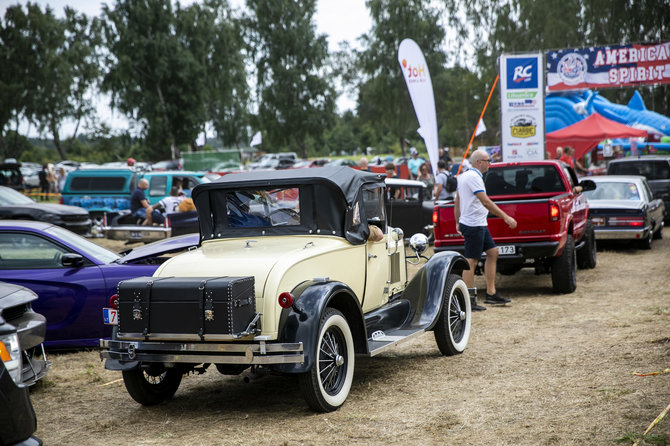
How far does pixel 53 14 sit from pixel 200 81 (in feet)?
50.7

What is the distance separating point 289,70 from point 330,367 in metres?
46.9

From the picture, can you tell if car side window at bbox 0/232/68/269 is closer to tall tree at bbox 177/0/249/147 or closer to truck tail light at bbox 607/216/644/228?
truck tail light at bbox 607/216/644/228

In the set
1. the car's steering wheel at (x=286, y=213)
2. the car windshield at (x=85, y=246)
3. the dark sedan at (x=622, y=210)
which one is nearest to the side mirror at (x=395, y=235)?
the car's steering wheel at (x=286, y=213)

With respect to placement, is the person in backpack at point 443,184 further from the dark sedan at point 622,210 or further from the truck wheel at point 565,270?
the truck wheel at point 565,270

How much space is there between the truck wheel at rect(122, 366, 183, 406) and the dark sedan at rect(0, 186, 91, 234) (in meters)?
12.3

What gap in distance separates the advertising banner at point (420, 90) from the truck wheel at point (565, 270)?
19.5 feet

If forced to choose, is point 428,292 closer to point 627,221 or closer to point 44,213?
point 627,221

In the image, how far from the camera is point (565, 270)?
10.1 meters

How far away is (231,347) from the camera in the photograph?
4.86m

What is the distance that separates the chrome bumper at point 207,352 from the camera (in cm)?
479

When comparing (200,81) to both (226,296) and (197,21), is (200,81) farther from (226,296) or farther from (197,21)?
(226,296)

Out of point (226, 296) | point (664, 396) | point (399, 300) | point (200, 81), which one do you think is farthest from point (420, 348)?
point (200, 81)

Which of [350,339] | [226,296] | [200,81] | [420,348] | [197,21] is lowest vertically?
[420,348]

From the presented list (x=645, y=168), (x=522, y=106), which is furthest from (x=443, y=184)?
(x=645, y=168)
